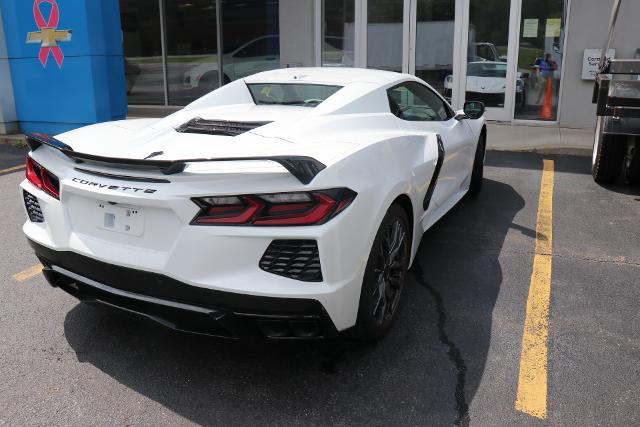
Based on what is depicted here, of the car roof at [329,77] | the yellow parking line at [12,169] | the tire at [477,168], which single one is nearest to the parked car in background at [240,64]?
the yellow parking line at [12,169]

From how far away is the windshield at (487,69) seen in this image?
10.9 metres

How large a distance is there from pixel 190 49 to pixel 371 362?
1225 cm

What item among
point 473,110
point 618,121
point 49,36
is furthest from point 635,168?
point 49,36

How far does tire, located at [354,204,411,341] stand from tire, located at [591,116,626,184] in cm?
406

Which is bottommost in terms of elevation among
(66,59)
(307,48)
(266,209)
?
(266,209)

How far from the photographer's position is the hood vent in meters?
3.26

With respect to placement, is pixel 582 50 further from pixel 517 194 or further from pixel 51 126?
pixel 51 126

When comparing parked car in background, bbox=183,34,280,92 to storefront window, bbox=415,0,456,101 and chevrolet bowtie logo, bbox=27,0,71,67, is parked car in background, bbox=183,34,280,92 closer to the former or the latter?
storefront window, bbox=415,0,456,101

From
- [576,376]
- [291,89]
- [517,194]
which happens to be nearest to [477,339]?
[576,376]

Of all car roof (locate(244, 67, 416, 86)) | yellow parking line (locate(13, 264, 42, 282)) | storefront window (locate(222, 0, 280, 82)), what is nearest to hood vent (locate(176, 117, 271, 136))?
car roof (locate(244, 67, 416, 86))

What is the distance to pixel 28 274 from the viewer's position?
4.24 m

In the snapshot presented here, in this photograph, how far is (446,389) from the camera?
285cm

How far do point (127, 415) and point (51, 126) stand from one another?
830 centimetres

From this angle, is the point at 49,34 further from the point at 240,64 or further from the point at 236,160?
the point at 236,160
